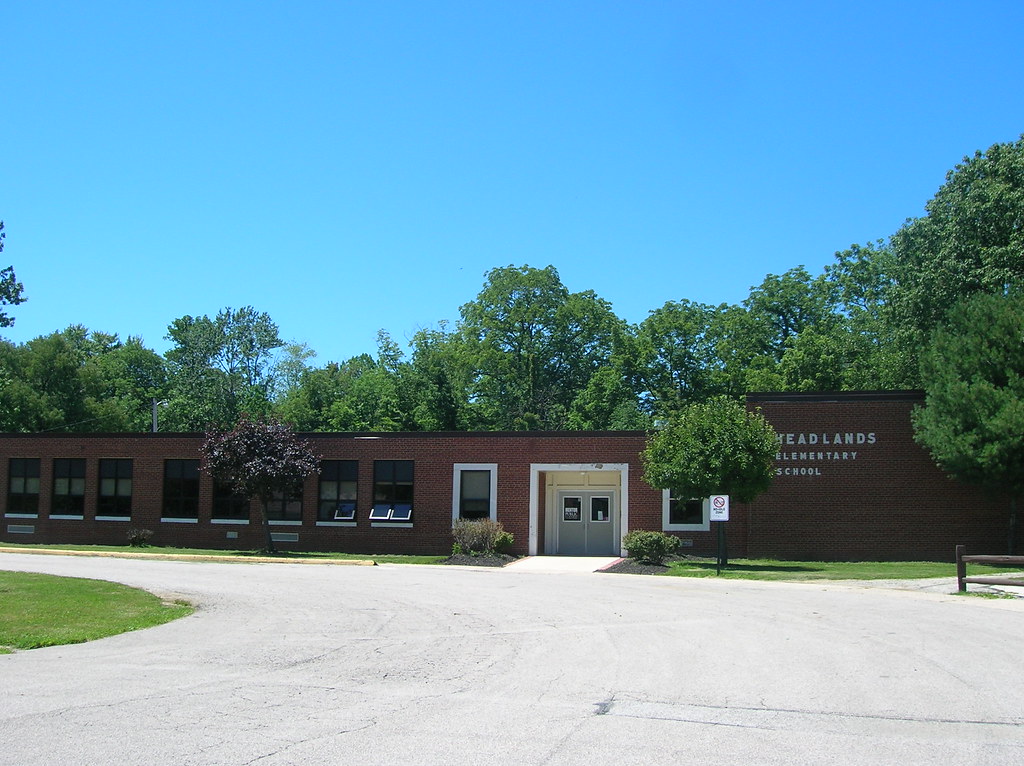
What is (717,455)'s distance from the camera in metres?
27.7

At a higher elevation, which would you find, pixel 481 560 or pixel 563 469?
pixel 563 469

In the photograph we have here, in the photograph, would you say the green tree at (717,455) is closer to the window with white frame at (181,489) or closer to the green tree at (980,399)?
the green tree at (980,399)

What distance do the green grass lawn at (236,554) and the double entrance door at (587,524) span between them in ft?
15.1

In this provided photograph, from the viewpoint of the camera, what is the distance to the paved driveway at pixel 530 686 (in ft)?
25.0

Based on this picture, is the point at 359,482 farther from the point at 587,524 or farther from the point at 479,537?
the point at 587,524

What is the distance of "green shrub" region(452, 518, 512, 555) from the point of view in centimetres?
3269

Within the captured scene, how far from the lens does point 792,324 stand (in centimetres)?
6369

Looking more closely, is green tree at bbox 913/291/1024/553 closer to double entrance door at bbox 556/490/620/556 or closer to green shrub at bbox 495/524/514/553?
double entrance door at bbox 556/490/620/556

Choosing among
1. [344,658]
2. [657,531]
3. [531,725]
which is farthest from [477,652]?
[657,531]

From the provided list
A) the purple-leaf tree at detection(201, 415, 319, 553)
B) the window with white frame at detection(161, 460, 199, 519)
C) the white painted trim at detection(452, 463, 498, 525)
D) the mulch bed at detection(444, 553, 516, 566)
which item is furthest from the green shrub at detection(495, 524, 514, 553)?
the window with white frame at detection(161, 460, 199, 519)

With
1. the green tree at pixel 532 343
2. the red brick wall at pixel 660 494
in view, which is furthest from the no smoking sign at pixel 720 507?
the green tree at pixel 532 343

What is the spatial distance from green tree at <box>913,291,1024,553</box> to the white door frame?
9328 millimetres

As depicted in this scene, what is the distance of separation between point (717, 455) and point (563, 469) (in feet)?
24.4

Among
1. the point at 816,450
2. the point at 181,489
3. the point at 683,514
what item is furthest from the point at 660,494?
the point at 181,489
